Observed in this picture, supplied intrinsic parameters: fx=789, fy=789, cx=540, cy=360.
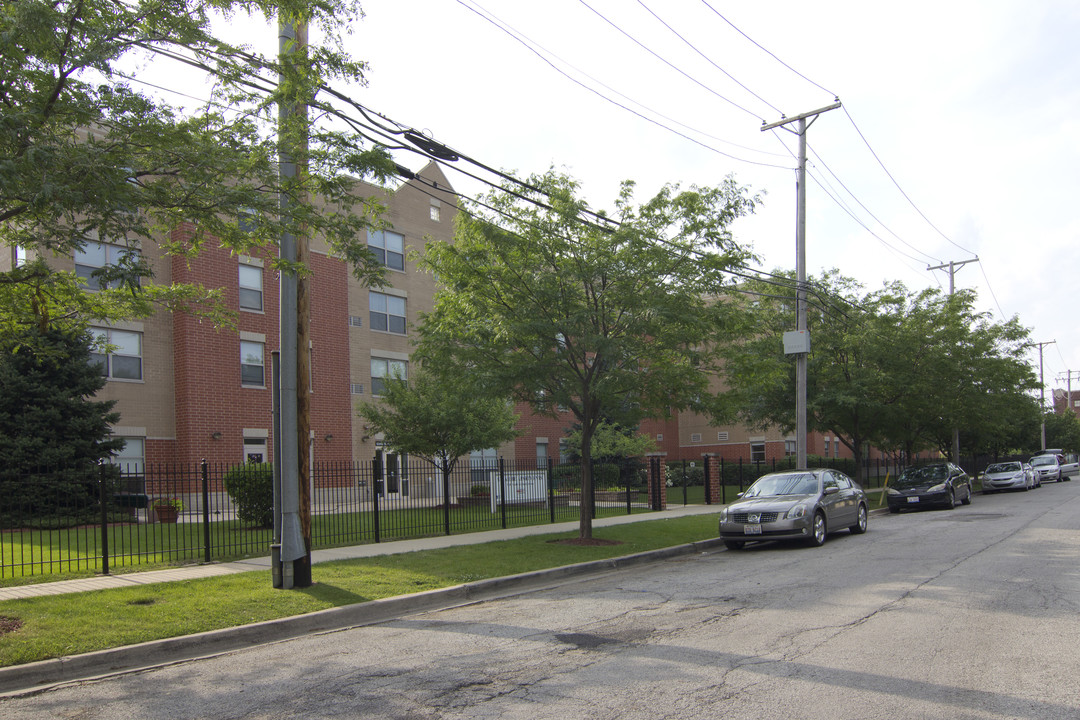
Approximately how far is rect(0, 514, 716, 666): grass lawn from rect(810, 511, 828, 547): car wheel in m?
3.17

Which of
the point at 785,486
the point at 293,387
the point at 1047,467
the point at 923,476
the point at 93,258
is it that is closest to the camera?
the point at 293,387

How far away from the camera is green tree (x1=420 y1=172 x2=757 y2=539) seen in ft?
44.2

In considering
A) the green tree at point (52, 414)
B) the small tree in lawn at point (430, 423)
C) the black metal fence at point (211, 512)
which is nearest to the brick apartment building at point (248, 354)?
the small tree in lawn at point (430, 423)

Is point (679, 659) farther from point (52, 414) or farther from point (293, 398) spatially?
point (52, 414)

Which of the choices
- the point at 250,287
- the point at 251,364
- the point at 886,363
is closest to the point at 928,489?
the point at 886,363

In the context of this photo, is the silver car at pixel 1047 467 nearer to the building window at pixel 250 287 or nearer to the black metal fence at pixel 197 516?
the black metal fence at pixel 197 516

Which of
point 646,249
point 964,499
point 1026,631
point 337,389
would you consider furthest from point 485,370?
point 964,499

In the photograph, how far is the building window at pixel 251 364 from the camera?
85.5ft

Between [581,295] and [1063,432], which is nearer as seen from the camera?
[581,295]

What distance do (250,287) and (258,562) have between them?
16.0 m

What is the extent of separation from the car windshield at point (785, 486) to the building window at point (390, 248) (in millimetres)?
18743

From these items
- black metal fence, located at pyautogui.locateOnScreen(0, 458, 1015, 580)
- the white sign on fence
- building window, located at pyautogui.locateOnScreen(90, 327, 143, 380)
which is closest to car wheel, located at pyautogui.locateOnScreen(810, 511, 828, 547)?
black metal fence, located at pyautogui.locateOnScreen(0, 458, 1015, 580)

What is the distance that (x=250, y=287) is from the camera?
86.7 feet

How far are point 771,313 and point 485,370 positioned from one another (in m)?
17.0
